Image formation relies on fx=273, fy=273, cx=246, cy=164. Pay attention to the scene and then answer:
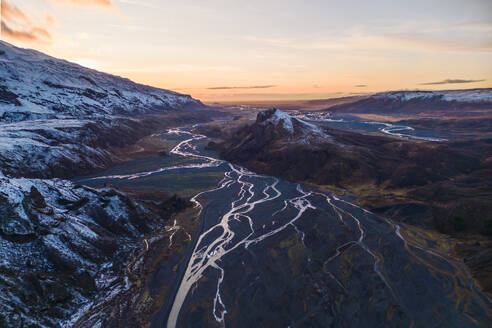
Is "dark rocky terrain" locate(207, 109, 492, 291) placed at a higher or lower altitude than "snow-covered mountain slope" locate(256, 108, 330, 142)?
lower

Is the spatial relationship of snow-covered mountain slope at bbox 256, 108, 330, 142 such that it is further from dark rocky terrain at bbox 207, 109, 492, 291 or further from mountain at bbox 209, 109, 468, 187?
dark rocky terrain at bbox 207, 109, 492, 291

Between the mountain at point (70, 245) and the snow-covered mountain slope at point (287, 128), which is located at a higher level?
the snow-covered mountain slope at point (287, 128)

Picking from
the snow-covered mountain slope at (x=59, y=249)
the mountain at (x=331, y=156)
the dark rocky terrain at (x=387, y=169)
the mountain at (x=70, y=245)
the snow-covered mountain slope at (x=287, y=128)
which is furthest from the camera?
the snow-covered mountain slope at (x=287, y=128)

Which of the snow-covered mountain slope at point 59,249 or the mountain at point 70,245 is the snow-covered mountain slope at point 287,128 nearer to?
the mountain at point 70,245

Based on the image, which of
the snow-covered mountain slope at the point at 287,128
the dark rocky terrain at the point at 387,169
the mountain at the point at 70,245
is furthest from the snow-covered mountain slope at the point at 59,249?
the snow-covered mountain slope at the point at 287,128

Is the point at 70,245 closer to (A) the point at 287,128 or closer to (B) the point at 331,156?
(B) the point at 331,156

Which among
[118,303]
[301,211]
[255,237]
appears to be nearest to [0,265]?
[118,303]

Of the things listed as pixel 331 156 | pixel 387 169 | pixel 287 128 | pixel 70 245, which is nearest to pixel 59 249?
pixel 70 245

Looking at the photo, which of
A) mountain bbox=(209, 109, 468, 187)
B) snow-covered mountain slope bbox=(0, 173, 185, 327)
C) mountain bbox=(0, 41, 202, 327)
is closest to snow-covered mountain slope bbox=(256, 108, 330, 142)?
mountain bbox=(209, 109, 468, 187)

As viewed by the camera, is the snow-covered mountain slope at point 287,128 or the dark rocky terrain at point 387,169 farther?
the snow-covered mountain slope at point 287,128
